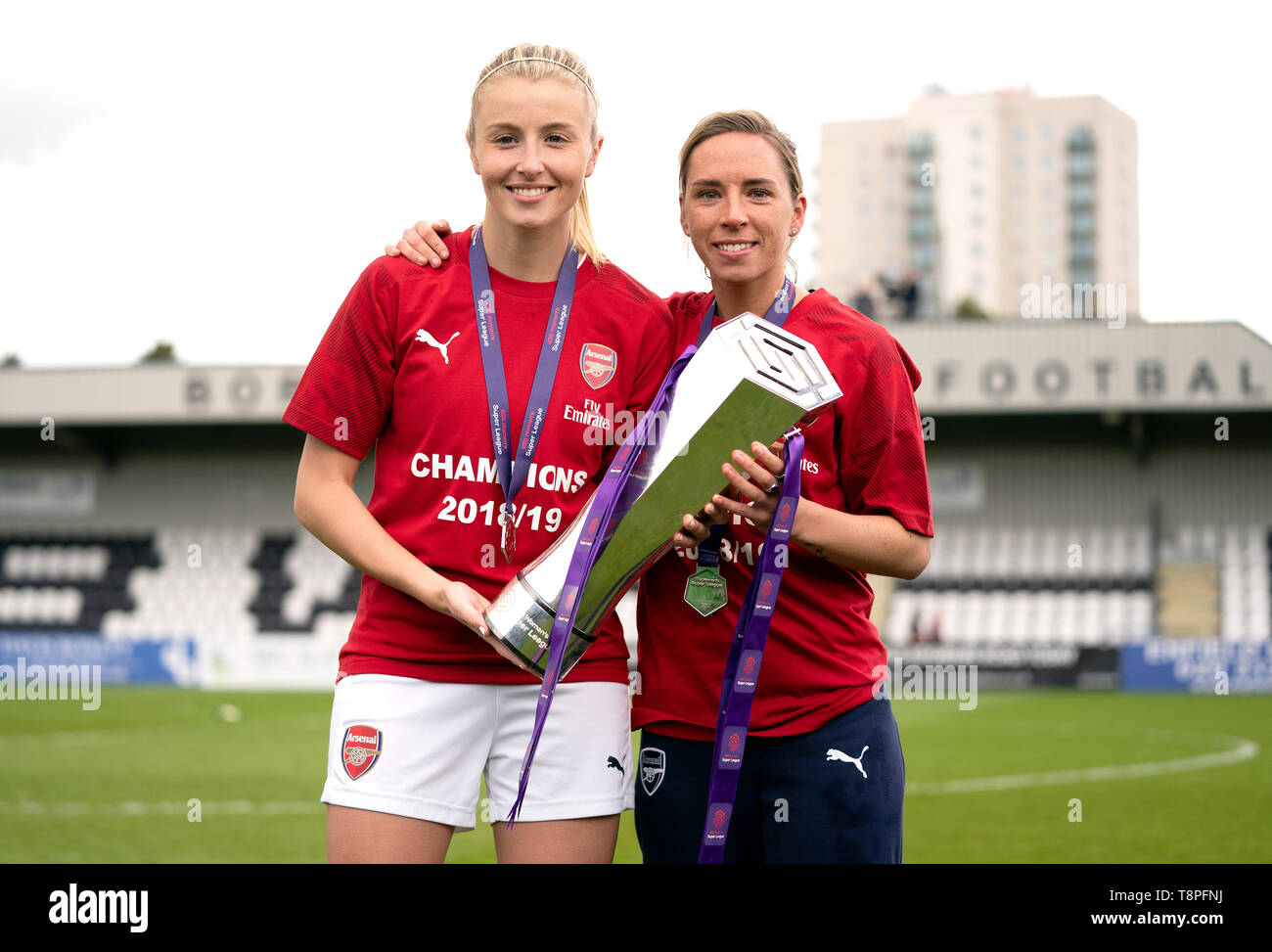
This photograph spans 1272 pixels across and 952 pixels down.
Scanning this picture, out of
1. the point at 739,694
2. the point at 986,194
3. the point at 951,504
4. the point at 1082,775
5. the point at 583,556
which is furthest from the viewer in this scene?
the point at 986,194

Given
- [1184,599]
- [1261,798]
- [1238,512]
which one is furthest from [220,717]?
[1238,512]

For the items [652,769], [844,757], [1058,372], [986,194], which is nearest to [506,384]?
[652,769]

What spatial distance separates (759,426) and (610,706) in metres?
0.63

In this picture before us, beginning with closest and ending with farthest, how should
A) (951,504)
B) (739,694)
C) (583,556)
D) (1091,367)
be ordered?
1. (583,556)
2. (739,694)
3. (1091,367)
4. (951,504)

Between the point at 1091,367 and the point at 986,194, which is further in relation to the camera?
the point at 986,194

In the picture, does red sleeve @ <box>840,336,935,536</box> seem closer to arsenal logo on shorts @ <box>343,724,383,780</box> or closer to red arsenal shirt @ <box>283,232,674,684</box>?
red arsenal shirt @ <box>283,232,674,684</box>

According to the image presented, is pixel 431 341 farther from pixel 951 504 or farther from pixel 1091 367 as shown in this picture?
pixel 951 504

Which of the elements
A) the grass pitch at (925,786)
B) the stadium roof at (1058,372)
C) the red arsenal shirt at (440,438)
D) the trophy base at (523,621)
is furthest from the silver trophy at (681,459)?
the stadium roof at (1058,372)

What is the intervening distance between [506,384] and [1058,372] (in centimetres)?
1994

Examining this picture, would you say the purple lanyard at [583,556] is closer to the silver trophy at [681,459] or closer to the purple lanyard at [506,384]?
the silver trophy at [681,459]

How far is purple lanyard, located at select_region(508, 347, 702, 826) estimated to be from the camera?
7.41 ft

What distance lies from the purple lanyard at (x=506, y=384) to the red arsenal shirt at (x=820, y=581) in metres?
0.36

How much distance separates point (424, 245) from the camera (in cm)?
259
